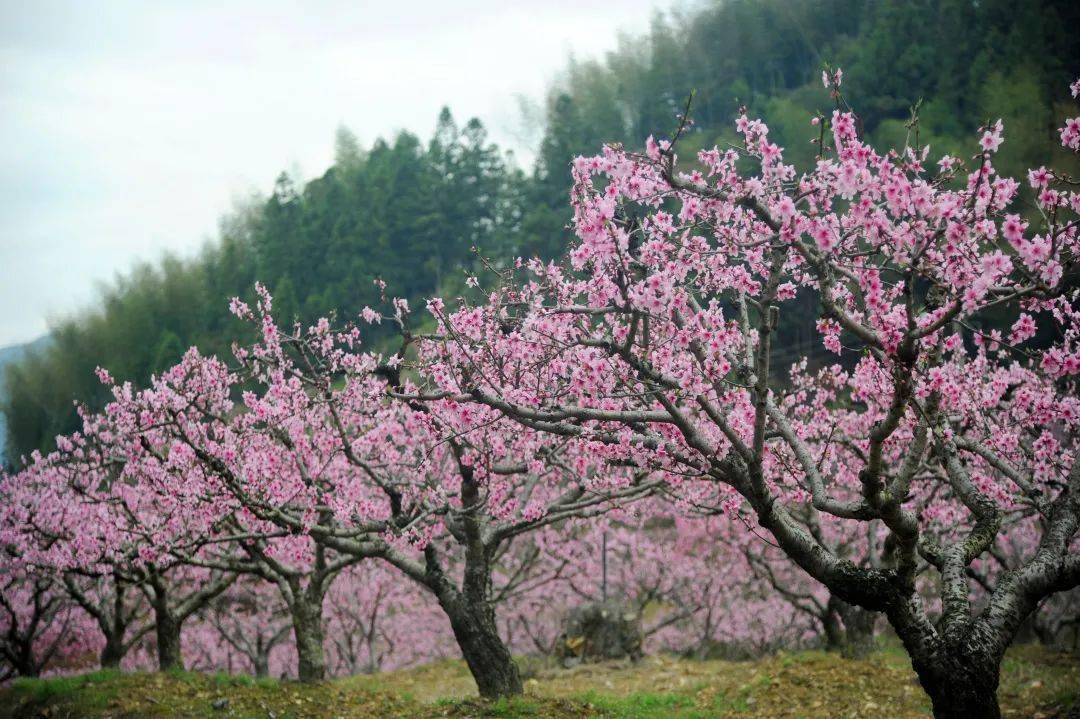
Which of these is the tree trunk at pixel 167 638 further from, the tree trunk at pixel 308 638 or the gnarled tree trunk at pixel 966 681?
the gnarled tree trunk at pixel 966 681

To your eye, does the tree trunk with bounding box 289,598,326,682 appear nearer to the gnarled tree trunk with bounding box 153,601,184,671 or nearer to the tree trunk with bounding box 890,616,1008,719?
the gnarled tree trunk with bounding box 153,601,184,671

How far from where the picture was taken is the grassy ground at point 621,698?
9336 mm

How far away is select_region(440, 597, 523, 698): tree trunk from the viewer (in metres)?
9.79

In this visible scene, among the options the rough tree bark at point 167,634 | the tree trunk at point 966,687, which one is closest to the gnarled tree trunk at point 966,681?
the tree trunk at point 966,687

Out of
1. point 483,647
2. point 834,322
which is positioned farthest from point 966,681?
point 483,647

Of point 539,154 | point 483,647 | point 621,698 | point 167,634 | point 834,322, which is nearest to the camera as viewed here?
point 834,322

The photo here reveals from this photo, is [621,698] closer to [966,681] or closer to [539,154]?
[966,681]

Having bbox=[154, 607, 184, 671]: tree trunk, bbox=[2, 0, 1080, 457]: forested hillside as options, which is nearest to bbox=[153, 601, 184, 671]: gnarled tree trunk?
bbox=[154, 607, 184, 671]: tree trunk

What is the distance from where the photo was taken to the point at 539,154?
49.6 m

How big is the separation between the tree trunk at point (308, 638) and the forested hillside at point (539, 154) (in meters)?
29.5

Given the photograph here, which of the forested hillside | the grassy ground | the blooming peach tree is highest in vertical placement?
the forested hillside

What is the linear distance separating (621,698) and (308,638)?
16.6ft

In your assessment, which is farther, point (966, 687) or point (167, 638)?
point (167, 638)

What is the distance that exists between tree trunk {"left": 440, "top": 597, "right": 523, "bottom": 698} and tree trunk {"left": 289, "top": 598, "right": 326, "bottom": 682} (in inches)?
147
